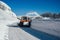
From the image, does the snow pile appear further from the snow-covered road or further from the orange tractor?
the snow-covered road

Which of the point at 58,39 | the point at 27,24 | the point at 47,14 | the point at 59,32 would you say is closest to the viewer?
the point at 58,39

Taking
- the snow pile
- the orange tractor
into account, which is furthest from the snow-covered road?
the orange tractor

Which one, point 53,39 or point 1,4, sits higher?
point 1,4

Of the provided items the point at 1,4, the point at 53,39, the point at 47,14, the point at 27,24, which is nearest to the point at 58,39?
the point at 53,39

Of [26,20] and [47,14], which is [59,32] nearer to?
[26,20]

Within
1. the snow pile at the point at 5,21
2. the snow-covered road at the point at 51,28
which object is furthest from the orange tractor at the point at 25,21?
the snow-covered road at the point at 51,28

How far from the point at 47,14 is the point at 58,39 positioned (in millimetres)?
133199

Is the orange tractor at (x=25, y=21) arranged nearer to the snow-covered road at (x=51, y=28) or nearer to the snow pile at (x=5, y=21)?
the snow pile at (x=5, y=21)

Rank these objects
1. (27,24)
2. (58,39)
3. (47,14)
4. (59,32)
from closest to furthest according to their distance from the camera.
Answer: (58,39) → (59,32) → (27,24) → (47,14)

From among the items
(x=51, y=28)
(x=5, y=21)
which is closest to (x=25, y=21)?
(x=51, y=28)

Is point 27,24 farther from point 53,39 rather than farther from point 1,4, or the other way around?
point 1,4

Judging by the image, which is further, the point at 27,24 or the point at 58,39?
the point at 27,24

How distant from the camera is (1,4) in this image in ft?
442

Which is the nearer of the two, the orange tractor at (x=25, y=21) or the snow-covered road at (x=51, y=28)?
the snow-covered road at (x=51, y=28)
